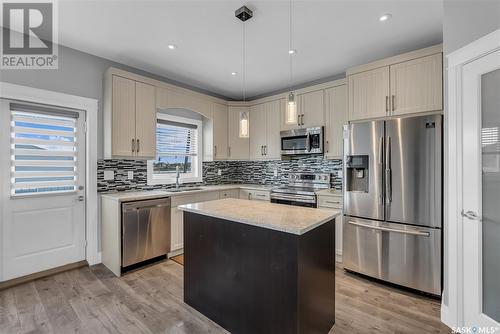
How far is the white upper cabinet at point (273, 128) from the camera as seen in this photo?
413cm

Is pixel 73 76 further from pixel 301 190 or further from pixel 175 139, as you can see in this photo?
pixel 301 190

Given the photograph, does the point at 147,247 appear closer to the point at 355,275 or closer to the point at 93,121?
the point at 93,121

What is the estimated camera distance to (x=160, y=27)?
2463mm

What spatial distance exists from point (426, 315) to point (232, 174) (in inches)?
149

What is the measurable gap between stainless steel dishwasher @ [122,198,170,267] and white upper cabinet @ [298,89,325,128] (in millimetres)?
2407

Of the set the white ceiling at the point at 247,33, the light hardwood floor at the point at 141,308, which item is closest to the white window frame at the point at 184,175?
the white ceiling at the point at 247,33

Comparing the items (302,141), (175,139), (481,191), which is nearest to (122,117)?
(175,139)

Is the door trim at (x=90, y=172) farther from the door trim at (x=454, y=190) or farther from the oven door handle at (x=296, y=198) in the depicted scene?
the door trim at (x=454, y=190)

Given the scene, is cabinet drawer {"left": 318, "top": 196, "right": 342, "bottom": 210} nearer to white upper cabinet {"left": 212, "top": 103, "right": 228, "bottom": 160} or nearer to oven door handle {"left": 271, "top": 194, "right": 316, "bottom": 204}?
oven door handle {"left": 271, "top": 194, "right": 316, "bottom": 204}

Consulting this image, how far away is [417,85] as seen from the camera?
2.58 meters

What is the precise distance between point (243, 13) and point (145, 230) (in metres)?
2.72

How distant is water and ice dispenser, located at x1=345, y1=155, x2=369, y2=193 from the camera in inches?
110

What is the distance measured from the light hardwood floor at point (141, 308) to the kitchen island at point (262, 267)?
0.24m

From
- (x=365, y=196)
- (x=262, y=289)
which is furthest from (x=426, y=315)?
(x=262, y=289)
